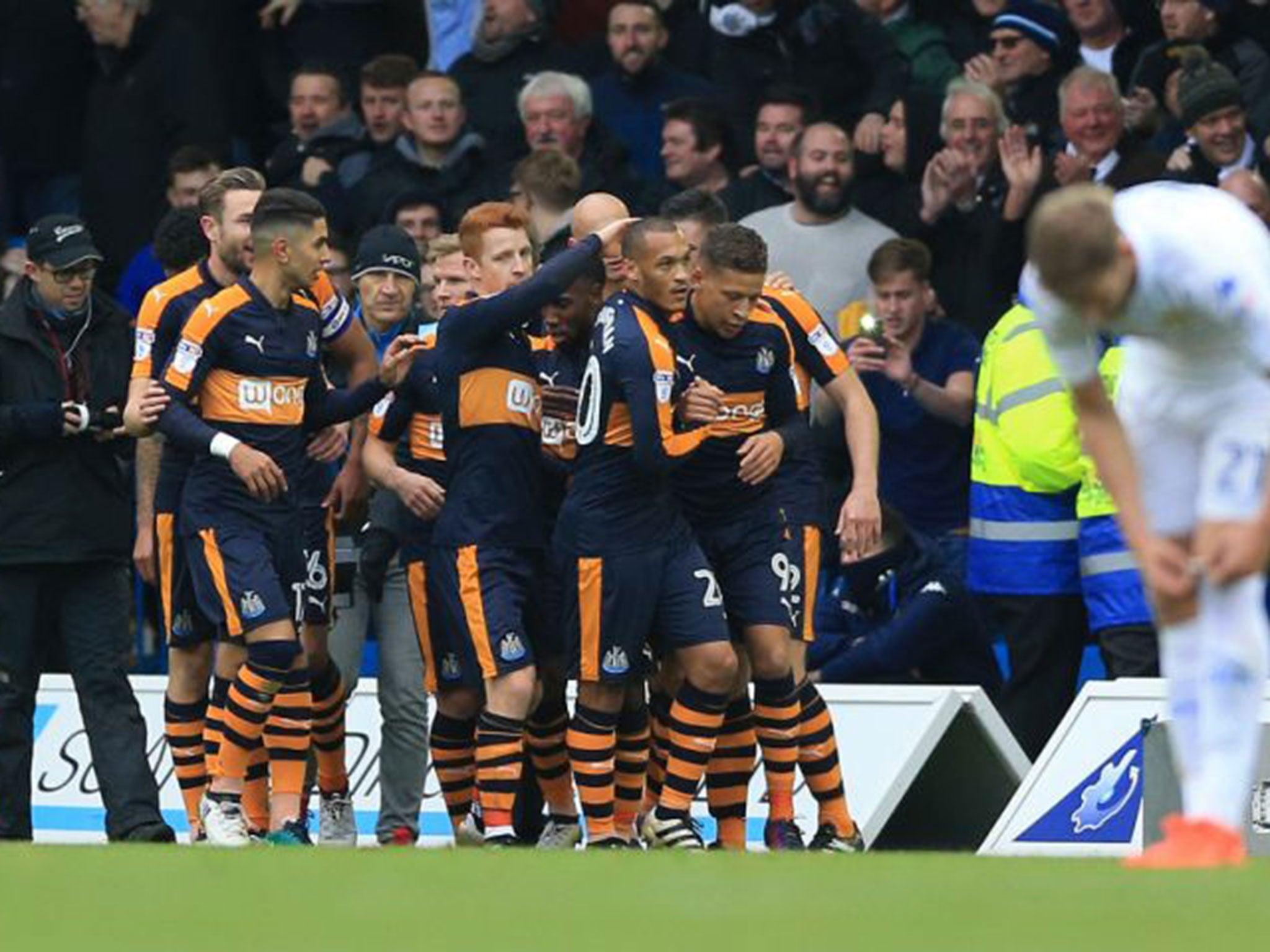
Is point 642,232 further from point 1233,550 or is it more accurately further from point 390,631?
point 1233,550

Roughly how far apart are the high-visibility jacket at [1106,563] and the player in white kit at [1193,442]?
4.93 metres

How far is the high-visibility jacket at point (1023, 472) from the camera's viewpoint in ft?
43.9

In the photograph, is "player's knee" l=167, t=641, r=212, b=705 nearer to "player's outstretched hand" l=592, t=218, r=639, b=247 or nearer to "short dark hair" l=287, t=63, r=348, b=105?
"player's outstretched hand" l=592, t=218, r=639, b=247

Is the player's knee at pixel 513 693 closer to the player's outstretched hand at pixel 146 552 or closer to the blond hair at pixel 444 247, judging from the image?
the blond hair at pixel 444 247

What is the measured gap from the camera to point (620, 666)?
1162 cm

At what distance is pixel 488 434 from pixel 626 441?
647 mm

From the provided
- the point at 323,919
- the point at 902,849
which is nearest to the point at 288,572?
the point at 902,849

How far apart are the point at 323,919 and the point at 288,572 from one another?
17.2 ft

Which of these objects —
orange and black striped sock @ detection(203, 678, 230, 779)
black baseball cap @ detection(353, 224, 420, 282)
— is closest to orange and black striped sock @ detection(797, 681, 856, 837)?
orange and black striped sock @ detection(203, 678, 230, 779)

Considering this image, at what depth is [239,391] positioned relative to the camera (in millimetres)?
12109

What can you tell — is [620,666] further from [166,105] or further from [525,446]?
[166,105]

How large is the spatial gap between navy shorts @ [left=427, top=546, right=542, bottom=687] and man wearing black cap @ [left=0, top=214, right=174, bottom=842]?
70.1 inches

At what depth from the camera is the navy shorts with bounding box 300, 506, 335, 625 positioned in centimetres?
1252

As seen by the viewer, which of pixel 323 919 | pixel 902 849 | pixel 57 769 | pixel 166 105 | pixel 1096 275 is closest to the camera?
pixel 323 919
